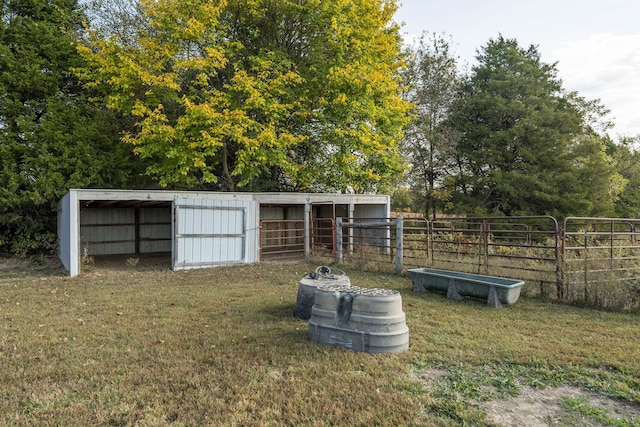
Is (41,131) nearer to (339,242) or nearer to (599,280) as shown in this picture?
(339,242)

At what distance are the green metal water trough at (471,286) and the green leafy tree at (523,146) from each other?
48.2ft

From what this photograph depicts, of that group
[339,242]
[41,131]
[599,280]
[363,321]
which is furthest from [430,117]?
[363,321]

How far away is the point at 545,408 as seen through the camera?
2910 millimetres

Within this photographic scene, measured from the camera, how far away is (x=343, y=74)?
41.1 feet

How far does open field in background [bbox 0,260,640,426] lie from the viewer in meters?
2.81

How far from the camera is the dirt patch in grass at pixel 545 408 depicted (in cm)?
272

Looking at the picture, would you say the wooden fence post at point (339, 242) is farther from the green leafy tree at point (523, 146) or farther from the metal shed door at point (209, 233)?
the green leafy tree at point (523, 146)

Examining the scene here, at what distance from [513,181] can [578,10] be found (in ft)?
43.1

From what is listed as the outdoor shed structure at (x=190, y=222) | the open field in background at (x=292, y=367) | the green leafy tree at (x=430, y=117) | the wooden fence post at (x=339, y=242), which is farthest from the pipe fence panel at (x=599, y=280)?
the green leafy tree at (x=430, y=117)

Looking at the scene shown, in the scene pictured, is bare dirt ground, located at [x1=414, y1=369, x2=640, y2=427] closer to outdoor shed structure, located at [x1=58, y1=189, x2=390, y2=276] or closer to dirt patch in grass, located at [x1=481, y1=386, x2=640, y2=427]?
dirt patch in grass, located at [x1=481, y1=386, x2=640, y2=427]

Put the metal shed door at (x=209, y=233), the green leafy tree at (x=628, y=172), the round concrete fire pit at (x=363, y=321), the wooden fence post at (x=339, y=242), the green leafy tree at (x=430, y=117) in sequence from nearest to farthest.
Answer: the round concrete fire pit at (x=363, y=321) → the metal shed door at (x=209, y=233) → the wooden fence post at (x=339, y=242) → the green leafy tree at (x=430, y=117) → the green leafy tree at (x=628, y=172)

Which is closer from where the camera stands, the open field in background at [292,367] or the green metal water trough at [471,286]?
the open field in background at [292,367]

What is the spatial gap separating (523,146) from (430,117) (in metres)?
4.93

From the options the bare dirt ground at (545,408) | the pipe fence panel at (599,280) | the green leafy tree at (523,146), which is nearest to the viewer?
the bare dirt ground at (545,408)
